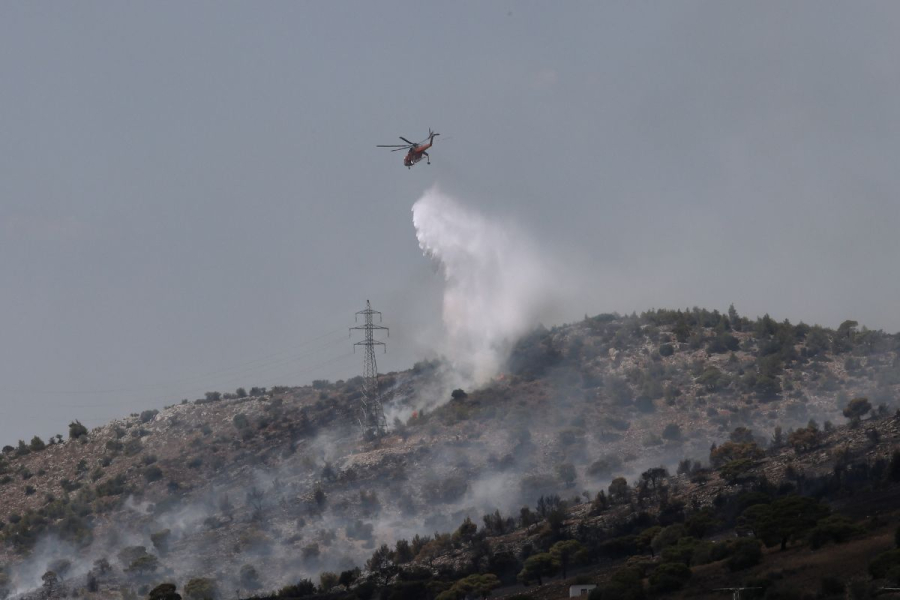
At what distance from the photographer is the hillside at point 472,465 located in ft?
391

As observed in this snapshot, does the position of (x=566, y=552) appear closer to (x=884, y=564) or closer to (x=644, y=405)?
(x=884, y=564)

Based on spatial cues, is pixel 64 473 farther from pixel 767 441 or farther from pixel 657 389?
pixel 767 441

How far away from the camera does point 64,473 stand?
176500mm

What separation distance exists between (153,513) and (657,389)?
219ft

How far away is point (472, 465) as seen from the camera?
152500 mm

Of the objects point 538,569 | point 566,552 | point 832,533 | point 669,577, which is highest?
point 566,552

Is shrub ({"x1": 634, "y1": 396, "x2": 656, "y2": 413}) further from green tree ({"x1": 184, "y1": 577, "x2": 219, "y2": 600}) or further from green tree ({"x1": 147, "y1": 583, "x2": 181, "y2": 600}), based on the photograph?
green tree ({"x1": 147, "y1": 583, "x2": 181, "y2": 600})

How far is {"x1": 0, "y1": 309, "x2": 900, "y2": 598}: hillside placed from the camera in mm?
119125

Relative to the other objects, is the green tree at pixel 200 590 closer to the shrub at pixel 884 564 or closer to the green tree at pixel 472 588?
the green tree at pixel 472 588

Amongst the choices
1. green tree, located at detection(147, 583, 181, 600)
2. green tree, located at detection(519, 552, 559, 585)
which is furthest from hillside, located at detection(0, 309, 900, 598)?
green tree, located at detection(147, 583, 181, 600)

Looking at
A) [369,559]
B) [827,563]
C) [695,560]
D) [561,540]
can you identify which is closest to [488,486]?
[369,559]

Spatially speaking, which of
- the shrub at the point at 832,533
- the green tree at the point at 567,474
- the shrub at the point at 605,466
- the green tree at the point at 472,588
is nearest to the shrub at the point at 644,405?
the shrub at the point at 605,466

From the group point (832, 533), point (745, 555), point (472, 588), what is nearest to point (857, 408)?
point (832, 533)

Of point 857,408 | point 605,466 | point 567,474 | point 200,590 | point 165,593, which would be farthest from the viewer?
point 605,466
